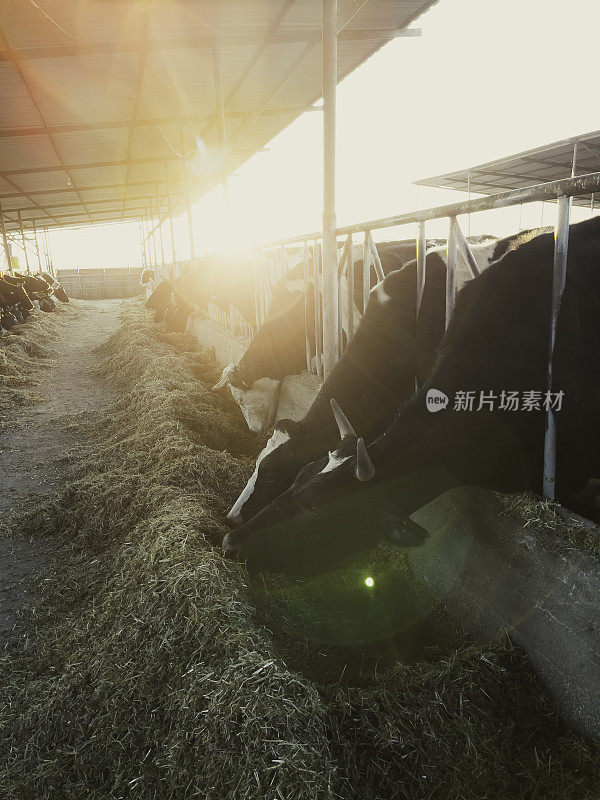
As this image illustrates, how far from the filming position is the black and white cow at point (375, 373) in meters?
3.28

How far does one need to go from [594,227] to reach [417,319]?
3.73 feet

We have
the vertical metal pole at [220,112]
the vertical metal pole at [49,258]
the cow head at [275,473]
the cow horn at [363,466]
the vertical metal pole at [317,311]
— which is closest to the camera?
the cow horn at [363,466]

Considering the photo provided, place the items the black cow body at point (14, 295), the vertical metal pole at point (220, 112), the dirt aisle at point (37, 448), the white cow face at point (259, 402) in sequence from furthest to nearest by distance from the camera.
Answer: the black cow body at point (14, 295)
the vertical metal pole at point (220, 112)
the white cow face at point (259, 402)
the dirt aisle at point (37, 448)

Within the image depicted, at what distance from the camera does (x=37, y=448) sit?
6.11 meters

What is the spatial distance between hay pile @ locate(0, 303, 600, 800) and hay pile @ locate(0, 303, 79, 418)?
4.88 meters

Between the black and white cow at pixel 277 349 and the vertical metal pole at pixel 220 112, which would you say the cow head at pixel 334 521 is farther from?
the vertical metal pole at pixel 220 112

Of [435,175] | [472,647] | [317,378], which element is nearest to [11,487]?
[317,378]

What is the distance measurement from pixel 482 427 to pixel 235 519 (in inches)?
62.6

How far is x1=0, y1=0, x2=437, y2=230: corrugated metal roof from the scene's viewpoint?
Result: 20.8ft

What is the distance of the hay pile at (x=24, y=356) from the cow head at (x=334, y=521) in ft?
18.6

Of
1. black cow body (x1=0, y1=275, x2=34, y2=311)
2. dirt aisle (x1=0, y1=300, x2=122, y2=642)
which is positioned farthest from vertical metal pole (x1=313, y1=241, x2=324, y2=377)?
black cow body (x1=0, y1=275, x2=34, y2=311)

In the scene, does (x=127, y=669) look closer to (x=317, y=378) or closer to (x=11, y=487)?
(x=11, y=487)

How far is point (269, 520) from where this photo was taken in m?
2.73

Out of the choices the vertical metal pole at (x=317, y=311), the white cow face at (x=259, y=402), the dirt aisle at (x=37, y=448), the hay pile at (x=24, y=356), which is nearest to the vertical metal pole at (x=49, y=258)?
the hay pile at (x=24, y=356)
